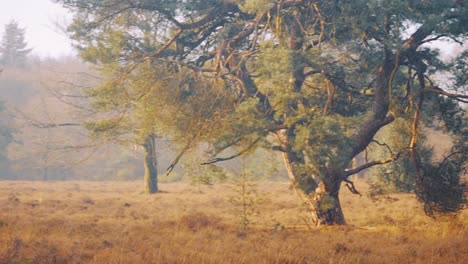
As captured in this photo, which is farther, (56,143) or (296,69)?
(56,143)

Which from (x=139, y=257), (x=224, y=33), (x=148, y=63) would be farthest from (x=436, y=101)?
(x=139, y=257)

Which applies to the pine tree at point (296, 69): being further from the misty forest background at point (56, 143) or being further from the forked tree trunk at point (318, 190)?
the misty forest background at point (56, 143)

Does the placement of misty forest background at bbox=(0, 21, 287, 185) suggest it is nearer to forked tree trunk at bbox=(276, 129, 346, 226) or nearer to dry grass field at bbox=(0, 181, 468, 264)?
forked tree trunk at bbox=(276, 129, 346, 226)

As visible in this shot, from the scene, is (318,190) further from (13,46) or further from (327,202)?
(13,46)

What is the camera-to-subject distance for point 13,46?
3452 inches

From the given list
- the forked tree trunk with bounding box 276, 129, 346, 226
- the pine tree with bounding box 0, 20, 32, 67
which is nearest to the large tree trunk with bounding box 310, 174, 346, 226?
the forked tree trunk with bounding box 276, 129, 346, 226

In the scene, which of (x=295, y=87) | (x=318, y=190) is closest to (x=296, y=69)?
(x=295, y=87)

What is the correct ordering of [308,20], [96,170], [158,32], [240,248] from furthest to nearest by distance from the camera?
[96,170], [158,32], [308,20], [240,248]

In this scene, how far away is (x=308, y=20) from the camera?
14.7m

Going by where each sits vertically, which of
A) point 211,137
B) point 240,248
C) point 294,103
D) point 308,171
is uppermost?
point 294,103

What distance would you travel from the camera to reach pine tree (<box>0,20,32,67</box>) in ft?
284

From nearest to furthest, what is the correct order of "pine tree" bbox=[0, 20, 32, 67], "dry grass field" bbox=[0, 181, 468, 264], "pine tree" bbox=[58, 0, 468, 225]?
"dry grass field" bbox=[0, 181, 468, 264] < "pine tree" bbox=[58, 0, 468, 225] < "pine tree" bbox=[0, 20, 32, 67]

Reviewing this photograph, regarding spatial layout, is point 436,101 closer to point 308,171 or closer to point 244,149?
point 308,171

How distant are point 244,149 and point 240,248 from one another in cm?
340
